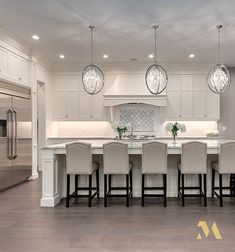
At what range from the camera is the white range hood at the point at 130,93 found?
25.7ft

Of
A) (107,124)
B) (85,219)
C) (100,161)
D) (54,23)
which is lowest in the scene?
(85,219)

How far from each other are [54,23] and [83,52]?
204 cm

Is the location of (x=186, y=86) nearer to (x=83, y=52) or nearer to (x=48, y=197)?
(x=83, y=52)

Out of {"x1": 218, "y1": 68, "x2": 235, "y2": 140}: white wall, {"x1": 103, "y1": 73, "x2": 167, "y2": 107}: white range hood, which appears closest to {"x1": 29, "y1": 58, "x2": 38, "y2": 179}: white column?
{"x1": 103, "y1": 73, "x2": 167, "y2": 107}: white range hood

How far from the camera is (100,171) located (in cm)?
509

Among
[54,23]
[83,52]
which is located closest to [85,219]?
[54,23]

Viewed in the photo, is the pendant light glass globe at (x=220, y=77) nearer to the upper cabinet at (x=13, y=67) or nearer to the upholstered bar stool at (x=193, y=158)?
the upholstered bar stool at (x=193, y=158)

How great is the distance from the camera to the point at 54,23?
4.94m

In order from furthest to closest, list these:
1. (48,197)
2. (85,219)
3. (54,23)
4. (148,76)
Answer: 1. (148,76)
2. (54,23)
3. (48,197)
4. (85,219)

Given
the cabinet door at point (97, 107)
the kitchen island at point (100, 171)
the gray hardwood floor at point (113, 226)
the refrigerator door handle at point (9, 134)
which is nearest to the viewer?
the gray hardwood floor at point (113, 226)

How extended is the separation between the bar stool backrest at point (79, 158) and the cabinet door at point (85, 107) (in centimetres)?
379

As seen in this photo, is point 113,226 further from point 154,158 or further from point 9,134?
point 9,134

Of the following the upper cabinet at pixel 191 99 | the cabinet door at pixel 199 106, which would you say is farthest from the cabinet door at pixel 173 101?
the cabinet door at pixel 199 106

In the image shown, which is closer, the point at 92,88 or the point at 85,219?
the point at 85,219
